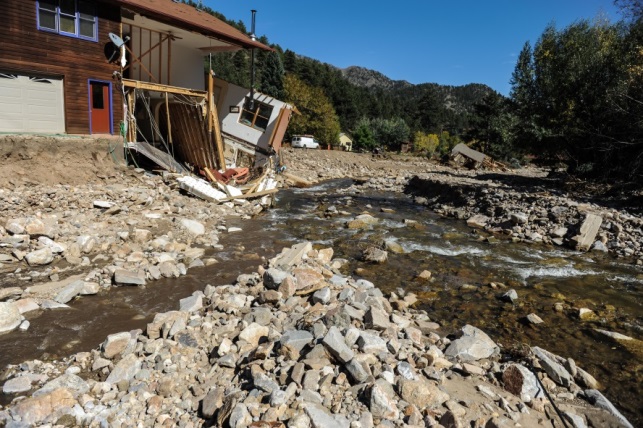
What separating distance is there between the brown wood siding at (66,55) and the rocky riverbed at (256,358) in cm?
684

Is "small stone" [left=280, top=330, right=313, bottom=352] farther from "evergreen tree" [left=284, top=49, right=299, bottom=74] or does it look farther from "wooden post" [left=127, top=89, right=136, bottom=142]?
"evergreen tree" [left=284, top=49, right=299, bottom=74]

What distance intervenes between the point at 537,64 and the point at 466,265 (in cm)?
2323

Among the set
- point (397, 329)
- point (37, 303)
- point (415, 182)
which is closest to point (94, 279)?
point (37, 303)

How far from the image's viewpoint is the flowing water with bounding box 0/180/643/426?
5871mm

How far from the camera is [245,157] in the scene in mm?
22312

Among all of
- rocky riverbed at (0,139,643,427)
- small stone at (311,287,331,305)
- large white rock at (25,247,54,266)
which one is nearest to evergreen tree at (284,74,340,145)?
rocky riverbed at (0,139,643,427)

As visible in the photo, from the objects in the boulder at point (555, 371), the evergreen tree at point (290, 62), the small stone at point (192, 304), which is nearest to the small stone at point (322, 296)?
the small stone at point (192, 304)

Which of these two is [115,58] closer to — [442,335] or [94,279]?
[94,279]

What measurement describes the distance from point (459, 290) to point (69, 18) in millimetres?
16560

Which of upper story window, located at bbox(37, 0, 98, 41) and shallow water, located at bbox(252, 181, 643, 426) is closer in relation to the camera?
shallow water, located at bbox(252, 181, 643, 426)

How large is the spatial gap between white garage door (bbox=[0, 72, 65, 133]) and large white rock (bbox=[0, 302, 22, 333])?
1084cm

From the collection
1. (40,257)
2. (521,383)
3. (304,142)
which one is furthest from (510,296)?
(304,142)

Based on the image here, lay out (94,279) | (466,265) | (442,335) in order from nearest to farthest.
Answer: (442,335), (94,279), (466,265)

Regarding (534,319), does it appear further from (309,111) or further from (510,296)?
(309,111)
